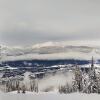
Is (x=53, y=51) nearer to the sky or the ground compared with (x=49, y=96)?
nearer to the sky

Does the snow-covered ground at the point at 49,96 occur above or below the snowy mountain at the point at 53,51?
below

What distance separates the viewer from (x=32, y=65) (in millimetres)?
2758

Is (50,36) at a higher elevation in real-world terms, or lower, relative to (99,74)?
higher

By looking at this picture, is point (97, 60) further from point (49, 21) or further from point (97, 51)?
point (49, 21)

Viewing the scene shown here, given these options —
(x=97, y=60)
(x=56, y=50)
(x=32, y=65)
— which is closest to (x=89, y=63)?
(x=97, y=60)

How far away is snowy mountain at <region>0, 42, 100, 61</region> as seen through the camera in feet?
9.01

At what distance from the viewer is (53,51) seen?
110 inches

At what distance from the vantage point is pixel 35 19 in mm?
2820

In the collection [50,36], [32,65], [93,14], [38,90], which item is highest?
[93,14]

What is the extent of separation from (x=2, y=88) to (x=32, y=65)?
1.08ft

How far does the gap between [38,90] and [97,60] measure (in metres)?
0.56

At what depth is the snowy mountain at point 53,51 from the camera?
275cm

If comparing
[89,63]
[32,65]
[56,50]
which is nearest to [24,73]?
[32,65]

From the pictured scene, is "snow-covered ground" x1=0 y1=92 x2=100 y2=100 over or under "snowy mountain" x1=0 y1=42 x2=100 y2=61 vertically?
under
